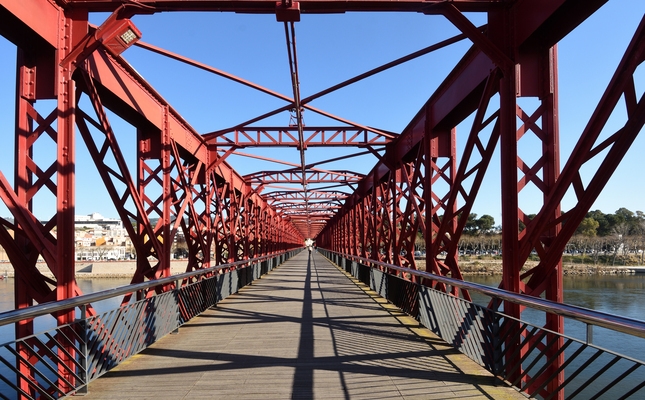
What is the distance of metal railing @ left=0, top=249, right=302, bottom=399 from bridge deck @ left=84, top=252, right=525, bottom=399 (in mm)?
185

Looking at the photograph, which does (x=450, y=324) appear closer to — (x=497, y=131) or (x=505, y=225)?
(x=505, y=225)

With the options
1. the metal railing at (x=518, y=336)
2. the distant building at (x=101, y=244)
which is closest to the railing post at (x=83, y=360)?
the metal railing at (x=518, y=336)

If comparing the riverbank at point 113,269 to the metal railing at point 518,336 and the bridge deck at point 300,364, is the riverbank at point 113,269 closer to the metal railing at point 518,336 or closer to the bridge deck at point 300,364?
the bridge deck at point 300,364

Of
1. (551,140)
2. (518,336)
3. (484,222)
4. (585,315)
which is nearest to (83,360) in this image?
(518,336)

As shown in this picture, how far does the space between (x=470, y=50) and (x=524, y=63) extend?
1552 millimetres

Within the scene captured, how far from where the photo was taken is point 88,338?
4777 millimetres

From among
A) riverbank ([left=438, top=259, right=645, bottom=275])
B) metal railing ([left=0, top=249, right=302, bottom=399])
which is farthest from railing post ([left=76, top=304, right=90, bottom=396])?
riverbank ([left=438, top=259, right=645, bottom=275])

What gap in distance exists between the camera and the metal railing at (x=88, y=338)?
13.3 ft

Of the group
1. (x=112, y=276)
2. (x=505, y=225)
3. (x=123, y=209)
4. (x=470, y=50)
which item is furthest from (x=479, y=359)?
(x=112, y=276)

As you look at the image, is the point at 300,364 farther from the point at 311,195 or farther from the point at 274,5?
the point at 311,195

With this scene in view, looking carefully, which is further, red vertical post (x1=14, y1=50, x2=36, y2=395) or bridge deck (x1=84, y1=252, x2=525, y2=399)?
red vertical post (x1=14, y1=50, x2=36, y2=395)

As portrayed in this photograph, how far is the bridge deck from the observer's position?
463cm

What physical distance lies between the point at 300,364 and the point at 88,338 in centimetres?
219

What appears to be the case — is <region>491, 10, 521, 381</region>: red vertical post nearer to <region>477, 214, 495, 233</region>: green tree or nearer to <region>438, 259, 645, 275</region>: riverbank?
<region>438, 259, 645, 275</region>: riverbank
